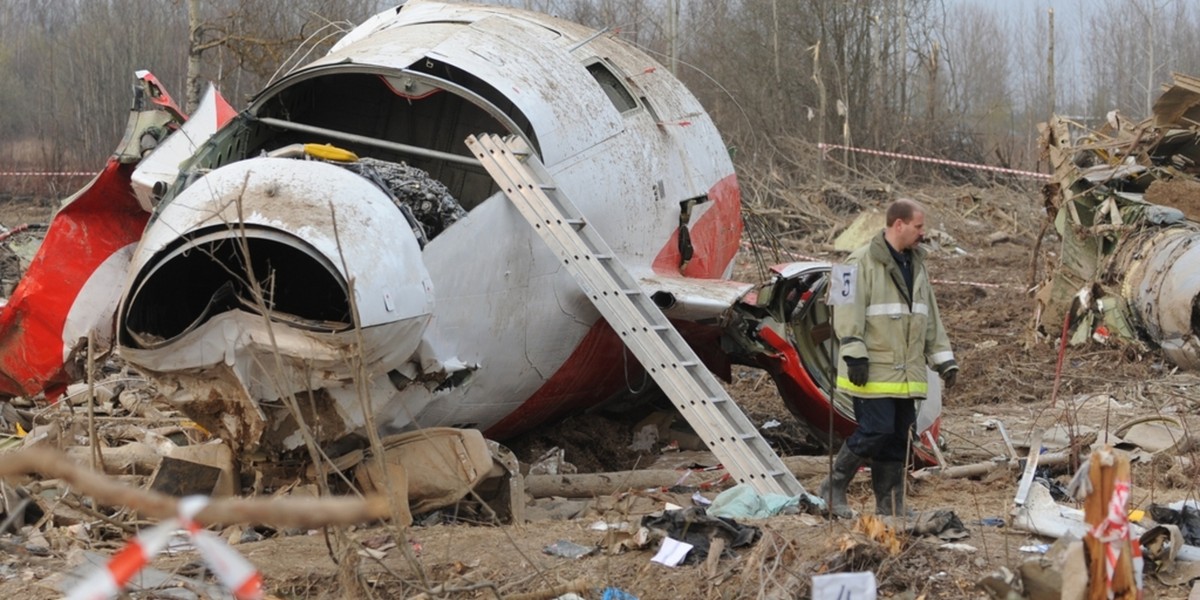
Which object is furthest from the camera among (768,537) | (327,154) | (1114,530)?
(327,154)

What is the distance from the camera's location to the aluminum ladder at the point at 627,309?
7.29m

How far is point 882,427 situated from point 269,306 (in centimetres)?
304

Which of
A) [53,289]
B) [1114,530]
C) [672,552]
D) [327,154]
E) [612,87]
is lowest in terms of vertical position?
[672,552]

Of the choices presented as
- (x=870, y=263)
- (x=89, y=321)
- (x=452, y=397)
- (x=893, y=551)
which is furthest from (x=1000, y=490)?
(x=89, y=321)

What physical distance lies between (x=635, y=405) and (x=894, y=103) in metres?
26.4

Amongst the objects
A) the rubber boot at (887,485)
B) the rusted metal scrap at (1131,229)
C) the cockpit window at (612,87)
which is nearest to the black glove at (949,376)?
the rubber boot at (887,485)

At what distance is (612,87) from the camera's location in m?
9.50

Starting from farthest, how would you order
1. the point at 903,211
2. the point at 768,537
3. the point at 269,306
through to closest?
the point at 903,211, the point at 269,306, the point at 768,537

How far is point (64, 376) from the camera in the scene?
8.24 meters

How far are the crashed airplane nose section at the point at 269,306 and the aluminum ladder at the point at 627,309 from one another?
98cm

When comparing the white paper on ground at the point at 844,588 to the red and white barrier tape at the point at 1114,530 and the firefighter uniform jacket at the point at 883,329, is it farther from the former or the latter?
the firefighter uniform jacket at the point at 883,329

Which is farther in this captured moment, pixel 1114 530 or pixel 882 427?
pixel 882 427

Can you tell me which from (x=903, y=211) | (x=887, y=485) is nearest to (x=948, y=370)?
(x=887, y=485)

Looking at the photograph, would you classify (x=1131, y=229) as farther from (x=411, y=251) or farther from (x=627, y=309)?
(x=411, y=251)
